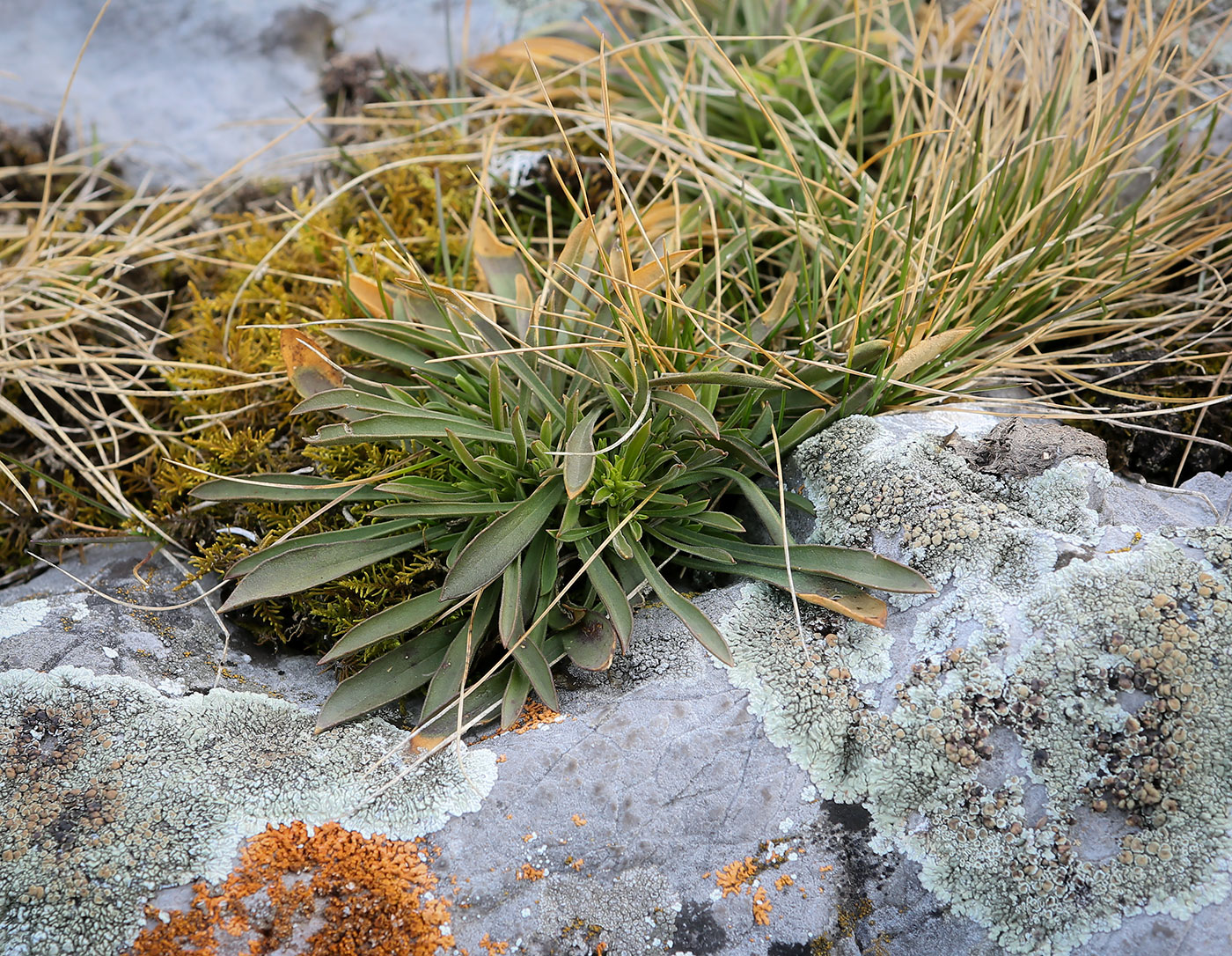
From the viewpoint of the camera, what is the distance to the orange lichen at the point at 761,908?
1588 mm

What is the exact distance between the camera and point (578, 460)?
6.19 ft

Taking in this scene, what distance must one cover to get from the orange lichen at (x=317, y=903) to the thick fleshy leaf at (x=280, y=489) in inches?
34.8

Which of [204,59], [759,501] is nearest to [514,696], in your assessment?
[759,501]

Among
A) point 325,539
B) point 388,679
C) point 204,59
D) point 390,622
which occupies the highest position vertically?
point 204,59

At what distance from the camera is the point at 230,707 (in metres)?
1.90

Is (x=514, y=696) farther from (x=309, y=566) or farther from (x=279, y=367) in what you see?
(x=279, y=367)

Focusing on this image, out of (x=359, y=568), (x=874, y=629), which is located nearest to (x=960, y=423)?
(x=874, y=629)

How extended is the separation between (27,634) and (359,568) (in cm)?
78

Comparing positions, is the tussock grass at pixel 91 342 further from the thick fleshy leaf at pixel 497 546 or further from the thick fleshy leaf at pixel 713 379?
the thick fleshy leaf at pixel 713 379

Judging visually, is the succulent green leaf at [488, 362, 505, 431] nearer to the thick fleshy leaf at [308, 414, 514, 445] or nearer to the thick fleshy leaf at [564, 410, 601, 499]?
the thick fleshy leaf at [308, 414, 514, 445]

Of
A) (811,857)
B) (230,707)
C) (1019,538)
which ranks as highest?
(1019,538)

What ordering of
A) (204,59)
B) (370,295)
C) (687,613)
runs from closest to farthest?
(687,613)
(370,295)
(204,59)

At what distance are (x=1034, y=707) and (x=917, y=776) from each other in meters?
0.27

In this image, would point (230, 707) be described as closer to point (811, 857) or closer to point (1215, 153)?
point (811, 857)
